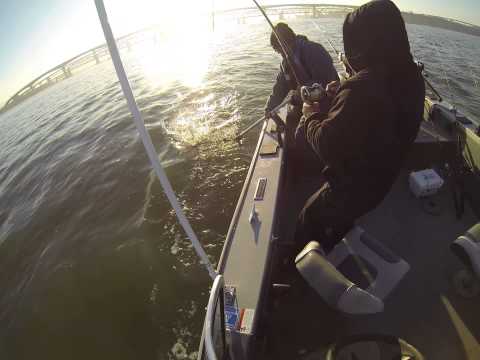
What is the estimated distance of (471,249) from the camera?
67.9 inches

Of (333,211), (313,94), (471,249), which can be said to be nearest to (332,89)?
(313,94)

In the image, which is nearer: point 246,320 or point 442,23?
point 246,320

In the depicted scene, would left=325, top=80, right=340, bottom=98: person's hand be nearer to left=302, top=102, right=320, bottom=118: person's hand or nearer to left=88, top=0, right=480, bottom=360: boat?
left=302, top=102, right=320, bottom=118: person's hand

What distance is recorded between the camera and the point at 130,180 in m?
5.70

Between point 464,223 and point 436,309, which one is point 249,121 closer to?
point 464,223

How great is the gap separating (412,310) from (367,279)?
22.3 inches

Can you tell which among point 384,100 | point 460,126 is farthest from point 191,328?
point 460,126

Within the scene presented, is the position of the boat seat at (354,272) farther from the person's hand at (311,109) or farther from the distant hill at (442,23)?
the distant hill at (442,23)

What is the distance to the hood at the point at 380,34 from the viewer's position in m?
1.45

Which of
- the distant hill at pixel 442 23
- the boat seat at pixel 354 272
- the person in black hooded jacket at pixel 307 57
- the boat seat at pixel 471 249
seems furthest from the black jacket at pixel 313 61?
the distant hill at pixel 442 23

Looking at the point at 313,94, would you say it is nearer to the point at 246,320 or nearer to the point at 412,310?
the point at 246,320

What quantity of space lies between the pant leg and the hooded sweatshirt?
0.38 m

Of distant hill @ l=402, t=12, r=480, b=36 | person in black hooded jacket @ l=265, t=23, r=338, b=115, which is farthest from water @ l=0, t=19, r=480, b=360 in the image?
distant hill @ l=402, t=12, r=480, b=36

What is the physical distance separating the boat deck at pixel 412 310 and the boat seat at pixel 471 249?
0.64 meters
